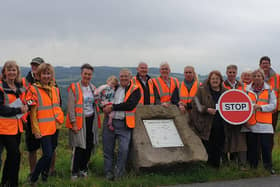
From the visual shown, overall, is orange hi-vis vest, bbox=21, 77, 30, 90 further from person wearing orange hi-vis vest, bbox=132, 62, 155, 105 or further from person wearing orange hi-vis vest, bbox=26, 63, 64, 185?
person wearing orange hi-vis vest, bbox=132, 62, 155, 105

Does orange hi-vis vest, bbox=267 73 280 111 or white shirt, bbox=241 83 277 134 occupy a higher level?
orange hi-vis vest, bbox=267 73 280 111

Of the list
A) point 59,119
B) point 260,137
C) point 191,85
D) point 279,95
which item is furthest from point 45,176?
point 279,95

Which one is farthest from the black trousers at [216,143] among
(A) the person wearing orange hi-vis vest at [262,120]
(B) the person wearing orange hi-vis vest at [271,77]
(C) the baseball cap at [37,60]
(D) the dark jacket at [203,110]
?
(C) the baseball cap at [37,60]

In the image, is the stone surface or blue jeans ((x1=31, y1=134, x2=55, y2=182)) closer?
blue jeans ((x1=31, y1=134, x2=55, y2=182))

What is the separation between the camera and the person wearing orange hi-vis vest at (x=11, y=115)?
510cm

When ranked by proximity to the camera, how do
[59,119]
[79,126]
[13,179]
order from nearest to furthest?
[13,179] → [59,119] → [79,126]

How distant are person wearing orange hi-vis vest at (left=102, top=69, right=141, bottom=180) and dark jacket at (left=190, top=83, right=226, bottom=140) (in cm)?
131

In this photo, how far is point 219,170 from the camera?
21.7 ft

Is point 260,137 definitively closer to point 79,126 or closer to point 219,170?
point 219,170

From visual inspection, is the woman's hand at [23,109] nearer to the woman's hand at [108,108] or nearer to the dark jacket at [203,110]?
the woman's hand at [108,108]

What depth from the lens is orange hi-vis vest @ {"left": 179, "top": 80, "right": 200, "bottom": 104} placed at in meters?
7.33

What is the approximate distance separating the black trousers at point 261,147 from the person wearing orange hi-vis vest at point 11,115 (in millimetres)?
Answer: 4389

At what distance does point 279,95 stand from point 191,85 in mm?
1923

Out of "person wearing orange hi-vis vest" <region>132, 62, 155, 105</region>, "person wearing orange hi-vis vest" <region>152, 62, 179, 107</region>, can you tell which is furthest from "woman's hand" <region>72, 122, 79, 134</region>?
"person wearing orange hi-vis vest" <region>152, 62, 179, 107</region>
